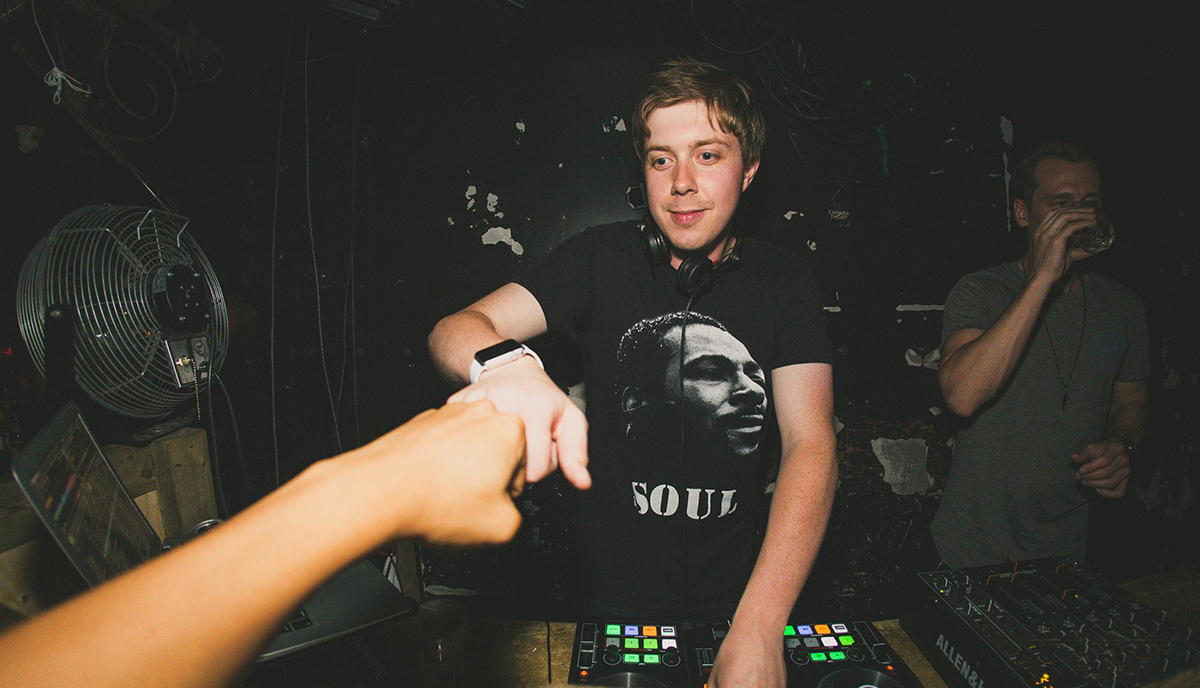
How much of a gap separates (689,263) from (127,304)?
172 centimetres

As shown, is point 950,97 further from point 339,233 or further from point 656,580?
point 339,233

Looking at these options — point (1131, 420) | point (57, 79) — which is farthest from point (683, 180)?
point (57, 79)

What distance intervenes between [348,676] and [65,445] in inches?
27.4

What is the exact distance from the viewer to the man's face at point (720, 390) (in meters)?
1.54

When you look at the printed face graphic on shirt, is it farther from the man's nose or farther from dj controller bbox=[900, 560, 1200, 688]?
dj controller bbox=[900, 560, 1200, 688]

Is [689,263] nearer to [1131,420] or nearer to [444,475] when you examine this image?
[444,475]

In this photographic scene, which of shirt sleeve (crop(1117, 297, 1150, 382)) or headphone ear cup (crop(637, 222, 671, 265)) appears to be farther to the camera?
shirt sleeve (crop(1117, 297, 1150, 382))

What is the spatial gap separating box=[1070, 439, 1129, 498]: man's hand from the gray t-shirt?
0.44 feet

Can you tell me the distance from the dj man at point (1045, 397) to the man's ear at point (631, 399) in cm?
116

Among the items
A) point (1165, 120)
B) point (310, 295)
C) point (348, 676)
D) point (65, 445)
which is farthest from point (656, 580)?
point (1165, 120)

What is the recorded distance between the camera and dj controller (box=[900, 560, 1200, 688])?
94 centimetres

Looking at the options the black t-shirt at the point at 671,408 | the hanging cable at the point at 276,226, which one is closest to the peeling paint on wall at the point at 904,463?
the black t-shirt at the point at 671,408

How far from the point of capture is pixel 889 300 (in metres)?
2.22

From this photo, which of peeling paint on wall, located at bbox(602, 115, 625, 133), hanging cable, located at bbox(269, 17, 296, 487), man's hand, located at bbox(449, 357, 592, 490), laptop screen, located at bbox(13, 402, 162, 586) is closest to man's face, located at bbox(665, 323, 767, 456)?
man's hand, located at bbox(449, 357, 592, 490)
